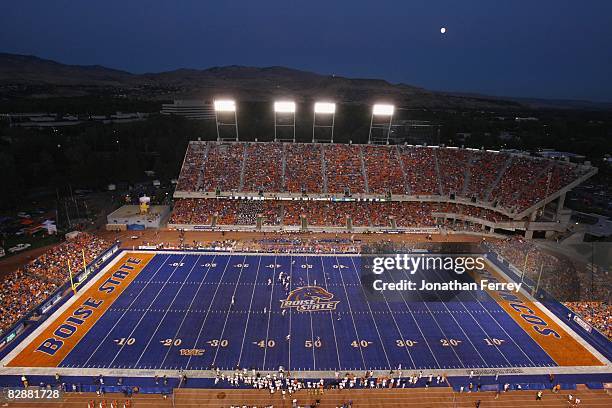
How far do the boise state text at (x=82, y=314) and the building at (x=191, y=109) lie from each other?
235ft

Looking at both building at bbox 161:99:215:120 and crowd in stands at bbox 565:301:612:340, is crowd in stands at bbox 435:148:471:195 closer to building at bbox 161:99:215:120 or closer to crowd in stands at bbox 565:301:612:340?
crowd in stands at bbox 565:301:612:340

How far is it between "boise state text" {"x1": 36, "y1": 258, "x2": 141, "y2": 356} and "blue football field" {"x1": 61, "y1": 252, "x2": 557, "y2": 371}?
3.46ft

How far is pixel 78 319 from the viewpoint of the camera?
75.9 ft

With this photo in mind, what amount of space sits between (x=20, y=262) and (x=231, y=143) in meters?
24.8

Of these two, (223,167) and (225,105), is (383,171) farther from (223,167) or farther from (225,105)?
(225,105)

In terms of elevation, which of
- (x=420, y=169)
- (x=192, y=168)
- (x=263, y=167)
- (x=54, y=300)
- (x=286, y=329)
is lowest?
(x=286, y=329)

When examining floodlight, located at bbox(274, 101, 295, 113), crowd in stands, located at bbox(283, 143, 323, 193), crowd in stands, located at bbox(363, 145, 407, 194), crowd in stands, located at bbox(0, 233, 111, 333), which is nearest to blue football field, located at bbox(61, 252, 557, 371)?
crowd in stands, located at bbox(0, 233, 111, 333)

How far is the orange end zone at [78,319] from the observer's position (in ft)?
64.0

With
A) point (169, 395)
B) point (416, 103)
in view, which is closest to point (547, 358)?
point (169, 395)

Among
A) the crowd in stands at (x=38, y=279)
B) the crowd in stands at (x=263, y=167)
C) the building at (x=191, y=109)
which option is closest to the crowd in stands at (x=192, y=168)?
the crowd in stands at (x=263, y=167)

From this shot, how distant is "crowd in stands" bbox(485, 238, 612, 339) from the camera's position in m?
23.9

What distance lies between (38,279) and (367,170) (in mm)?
32692

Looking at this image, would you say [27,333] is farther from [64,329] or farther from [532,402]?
[532,402]

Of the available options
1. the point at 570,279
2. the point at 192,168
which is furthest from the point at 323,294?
the point at 192,168
